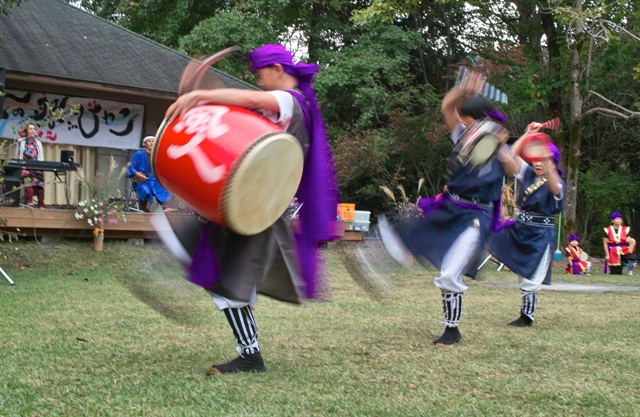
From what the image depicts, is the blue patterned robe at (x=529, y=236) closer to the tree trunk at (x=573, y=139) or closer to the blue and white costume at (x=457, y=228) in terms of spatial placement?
the blue and white costume at (x=457, y=228)

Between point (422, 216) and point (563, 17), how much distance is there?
381 inches

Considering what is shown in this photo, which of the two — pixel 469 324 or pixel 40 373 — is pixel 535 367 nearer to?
pixel 469 324

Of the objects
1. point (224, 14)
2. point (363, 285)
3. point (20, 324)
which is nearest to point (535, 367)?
point (363, 285)

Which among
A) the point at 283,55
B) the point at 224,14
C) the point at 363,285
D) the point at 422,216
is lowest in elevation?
the point at 363,285

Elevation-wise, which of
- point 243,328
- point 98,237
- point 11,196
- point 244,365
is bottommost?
point 98,237

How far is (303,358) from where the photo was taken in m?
4.02

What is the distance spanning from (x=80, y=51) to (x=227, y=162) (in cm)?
1040

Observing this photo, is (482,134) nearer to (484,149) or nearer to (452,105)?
(484,149)

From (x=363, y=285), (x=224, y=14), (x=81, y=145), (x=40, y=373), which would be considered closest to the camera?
(x=40, y=373)

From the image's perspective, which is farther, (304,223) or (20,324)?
(20,324)

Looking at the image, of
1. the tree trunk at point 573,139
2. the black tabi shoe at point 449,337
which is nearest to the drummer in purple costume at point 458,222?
the black tabi shoe at point 449,337

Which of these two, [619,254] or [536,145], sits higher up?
[536,145]

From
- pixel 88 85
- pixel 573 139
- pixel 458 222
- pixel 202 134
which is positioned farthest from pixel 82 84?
pixel 573 139

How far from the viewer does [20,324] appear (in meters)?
4.83
